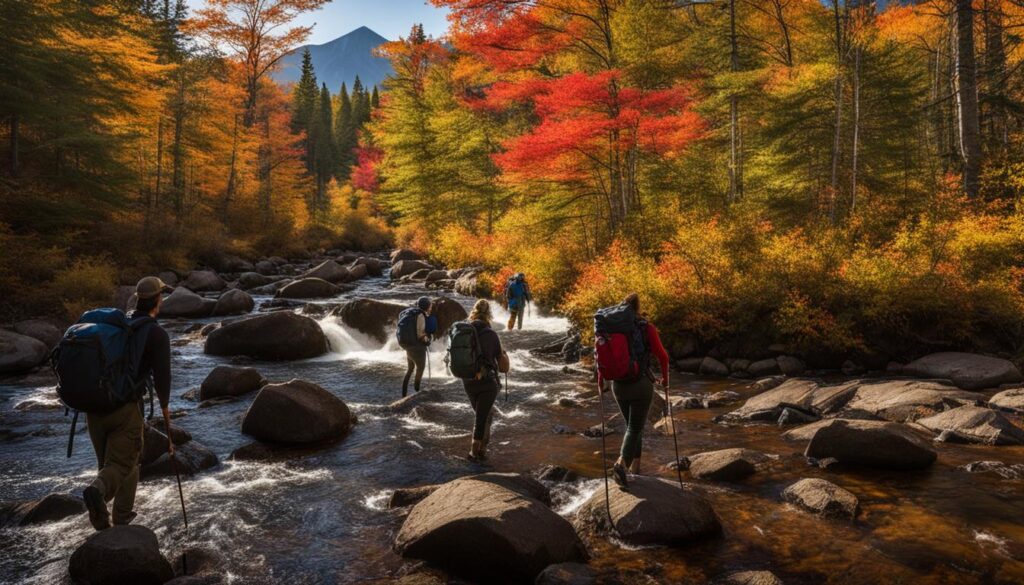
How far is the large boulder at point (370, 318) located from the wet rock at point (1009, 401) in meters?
14.2

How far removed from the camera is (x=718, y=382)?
1268 centimetres

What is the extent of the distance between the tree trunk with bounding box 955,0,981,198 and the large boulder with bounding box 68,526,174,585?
Result: 1876 cm

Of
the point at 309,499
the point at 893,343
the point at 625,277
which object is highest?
the point at 625,277

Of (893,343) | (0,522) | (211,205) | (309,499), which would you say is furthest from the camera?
(211,205)

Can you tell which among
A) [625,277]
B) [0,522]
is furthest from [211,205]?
[0,522]

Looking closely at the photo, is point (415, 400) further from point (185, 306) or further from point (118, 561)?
point (185, 306)

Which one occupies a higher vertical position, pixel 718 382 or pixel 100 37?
pixel 100 37

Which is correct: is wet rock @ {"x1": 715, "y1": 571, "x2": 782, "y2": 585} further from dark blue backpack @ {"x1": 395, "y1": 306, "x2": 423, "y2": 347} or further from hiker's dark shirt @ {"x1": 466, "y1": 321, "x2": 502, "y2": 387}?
dark blue backpack @ {"x1": 395, "y1": 306, "x2": 423, "y2": 347}

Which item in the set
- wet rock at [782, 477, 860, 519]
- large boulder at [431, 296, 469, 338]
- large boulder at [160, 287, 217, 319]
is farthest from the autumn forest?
wet rock at [782, 477, 860, 519]

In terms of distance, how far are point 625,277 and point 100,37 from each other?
76.0 ft

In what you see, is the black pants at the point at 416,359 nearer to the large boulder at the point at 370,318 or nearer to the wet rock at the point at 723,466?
the large boulder at the point at 370,318

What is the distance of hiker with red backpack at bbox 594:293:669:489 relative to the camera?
6.27 m

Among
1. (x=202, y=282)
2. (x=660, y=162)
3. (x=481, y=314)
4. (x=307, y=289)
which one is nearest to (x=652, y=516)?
(x=481, y=314)

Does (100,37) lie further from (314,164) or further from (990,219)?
(314,164)
